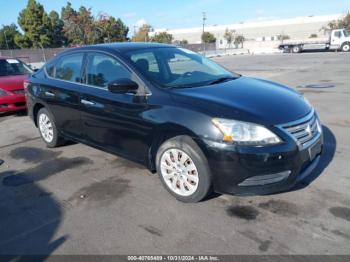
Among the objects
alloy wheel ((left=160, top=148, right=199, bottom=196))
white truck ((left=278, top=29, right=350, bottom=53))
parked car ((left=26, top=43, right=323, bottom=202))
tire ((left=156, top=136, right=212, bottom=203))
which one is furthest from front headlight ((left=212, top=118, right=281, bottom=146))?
white truck ((left=278, top=29, right=350, bottom=53))

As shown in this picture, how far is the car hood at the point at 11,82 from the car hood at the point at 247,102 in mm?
6155

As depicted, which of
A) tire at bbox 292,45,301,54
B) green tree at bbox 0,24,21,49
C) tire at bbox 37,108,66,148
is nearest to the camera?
tire at bbox 37,108,66,148

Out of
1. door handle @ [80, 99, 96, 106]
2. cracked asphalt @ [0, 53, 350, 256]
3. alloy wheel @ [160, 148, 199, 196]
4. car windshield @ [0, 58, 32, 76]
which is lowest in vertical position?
cracked asphalt @ [0, 53, 350, 256]

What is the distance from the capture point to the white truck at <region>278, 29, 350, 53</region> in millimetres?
37478

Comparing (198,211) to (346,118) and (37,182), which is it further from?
(346,118)

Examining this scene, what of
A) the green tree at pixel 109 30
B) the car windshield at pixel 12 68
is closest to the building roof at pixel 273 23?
the green tree at pixel 109 30

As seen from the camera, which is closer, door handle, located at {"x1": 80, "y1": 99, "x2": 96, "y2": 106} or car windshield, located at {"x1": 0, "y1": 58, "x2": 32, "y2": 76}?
door handle, located at {"x1": 80, "y1": 99, "x2": 96, "y2": 106}

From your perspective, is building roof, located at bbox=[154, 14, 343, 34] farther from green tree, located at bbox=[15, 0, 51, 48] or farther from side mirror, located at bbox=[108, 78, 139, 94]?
side mirror, located at bbox=[108, 78, 139, 94]

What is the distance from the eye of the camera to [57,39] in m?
65.1

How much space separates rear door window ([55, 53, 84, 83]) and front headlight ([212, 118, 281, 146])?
257cm

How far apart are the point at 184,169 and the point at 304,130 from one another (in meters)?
1.30

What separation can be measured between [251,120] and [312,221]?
1.11 m

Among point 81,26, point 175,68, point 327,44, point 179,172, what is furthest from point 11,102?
point 81,26

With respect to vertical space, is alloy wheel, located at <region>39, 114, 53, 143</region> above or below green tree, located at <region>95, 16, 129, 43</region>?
below
